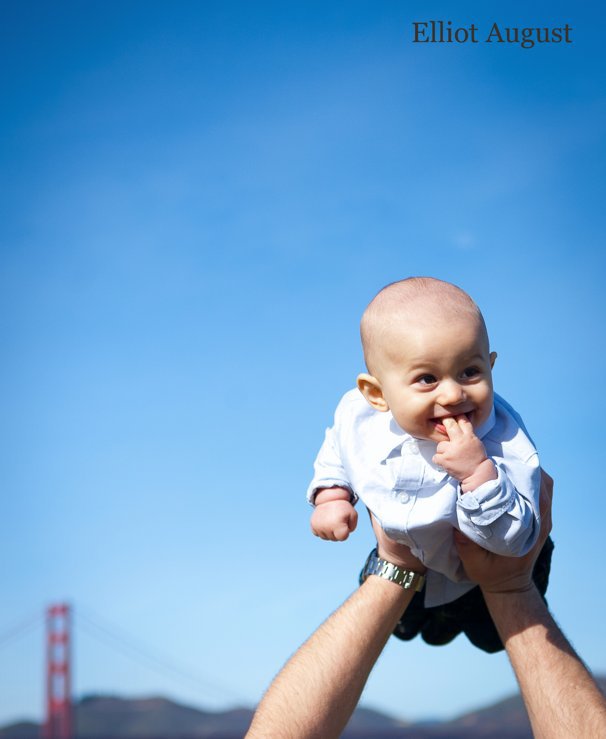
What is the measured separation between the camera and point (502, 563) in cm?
153

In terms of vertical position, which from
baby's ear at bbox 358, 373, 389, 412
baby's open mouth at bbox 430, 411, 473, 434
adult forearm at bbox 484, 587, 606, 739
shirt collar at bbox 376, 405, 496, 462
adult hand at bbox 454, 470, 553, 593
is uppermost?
baby's ear at bbox 358, 373, 389, 412

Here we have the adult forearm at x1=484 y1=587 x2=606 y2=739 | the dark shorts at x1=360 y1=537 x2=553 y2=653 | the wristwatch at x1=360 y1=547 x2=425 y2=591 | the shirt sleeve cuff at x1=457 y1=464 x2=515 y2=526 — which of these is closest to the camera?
the shirt sleeve cuff at x1=457 y1=464 x2=515 y2=526

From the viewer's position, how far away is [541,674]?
1.53m

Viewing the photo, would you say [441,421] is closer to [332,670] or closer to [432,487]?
[432,487]

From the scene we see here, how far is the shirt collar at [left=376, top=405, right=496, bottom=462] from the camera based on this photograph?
1509mm

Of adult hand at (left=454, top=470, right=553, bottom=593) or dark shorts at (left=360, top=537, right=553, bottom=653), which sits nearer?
adult hand at (left=454, top=470, right=553, bottom=593)

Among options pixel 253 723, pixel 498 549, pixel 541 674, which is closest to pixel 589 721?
pixel 541 674

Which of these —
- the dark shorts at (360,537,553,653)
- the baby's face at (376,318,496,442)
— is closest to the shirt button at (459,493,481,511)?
the baby's face at (376,318,496,442)

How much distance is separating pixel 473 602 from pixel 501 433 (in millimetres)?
509

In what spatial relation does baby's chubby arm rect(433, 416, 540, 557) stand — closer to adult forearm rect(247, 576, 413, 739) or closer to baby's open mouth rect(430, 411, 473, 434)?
baby's open mouth rect(430, 411, 473, 434)

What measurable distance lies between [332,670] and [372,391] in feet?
1.64

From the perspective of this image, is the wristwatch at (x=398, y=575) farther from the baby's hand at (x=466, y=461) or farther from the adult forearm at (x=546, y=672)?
the baby's hand at (x=466, y=461)

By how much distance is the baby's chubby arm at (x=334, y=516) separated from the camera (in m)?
1.55

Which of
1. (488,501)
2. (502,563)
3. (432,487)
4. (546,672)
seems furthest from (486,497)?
(546,672)
